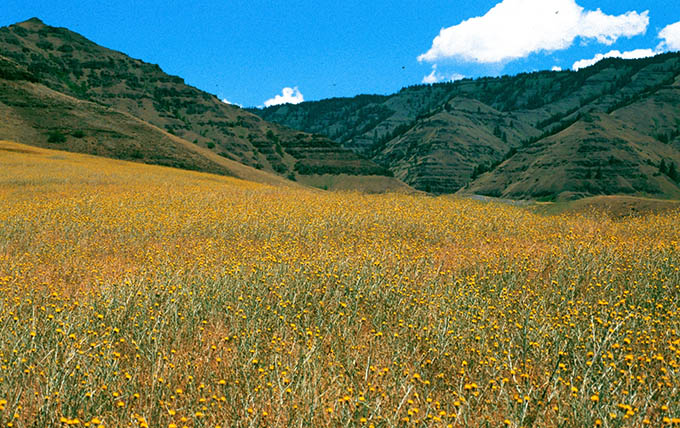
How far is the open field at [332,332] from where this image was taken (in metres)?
3.54

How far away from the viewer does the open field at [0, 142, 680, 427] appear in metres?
3.54

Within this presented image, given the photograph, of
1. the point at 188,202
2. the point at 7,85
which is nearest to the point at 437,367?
the point at 188,202

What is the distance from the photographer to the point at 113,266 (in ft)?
26.3

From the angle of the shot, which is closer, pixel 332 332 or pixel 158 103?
pixel 332 332

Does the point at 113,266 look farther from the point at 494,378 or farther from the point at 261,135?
the point at 261,135

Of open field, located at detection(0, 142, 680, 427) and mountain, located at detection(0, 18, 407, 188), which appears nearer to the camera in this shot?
open field, located at detection(0, 142, 680, 427)

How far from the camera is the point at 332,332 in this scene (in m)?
4.96

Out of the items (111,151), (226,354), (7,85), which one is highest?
(7,85)

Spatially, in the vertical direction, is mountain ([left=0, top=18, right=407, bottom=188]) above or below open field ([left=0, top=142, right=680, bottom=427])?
above

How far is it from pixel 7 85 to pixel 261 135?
95201 millimetres

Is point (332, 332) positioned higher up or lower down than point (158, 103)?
lower down

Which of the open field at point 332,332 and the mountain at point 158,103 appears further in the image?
the mountain at point 158,103

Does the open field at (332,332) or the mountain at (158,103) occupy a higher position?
the mountain at (158,103)

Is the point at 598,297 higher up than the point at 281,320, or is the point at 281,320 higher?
the point at 598,297
